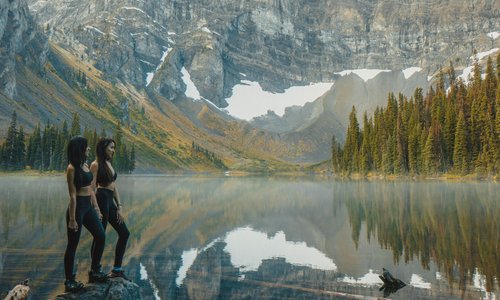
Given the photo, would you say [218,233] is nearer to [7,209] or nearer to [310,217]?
[310,217]

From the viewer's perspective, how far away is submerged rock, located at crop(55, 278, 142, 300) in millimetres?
11133

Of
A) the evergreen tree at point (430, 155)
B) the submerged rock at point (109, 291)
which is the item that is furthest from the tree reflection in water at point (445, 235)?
the evergreen tree at point (430, 155)

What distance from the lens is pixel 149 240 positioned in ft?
72.0

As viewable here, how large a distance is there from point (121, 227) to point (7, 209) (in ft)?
77.8

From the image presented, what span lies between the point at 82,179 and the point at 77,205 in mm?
693

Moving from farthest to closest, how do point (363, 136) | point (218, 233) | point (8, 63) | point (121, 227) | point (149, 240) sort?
point (8, 63) → point (363, 136) → point (218, 233) → point (149, 240) → point (121, 227)

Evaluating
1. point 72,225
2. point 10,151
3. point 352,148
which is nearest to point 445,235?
point 72,225

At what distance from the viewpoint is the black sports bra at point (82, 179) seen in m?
11.8

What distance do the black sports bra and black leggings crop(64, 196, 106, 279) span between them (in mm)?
340

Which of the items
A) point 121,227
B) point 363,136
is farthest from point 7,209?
point 363,136

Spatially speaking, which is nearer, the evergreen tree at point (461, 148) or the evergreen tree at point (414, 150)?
the evergreen tree at point (461, 148)

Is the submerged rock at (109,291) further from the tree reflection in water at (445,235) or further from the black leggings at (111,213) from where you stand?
the tree reflection in water at (445,235)

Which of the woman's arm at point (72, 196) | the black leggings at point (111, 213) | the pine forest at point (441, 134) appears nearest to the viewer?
the woman's arm at point (72, 196)

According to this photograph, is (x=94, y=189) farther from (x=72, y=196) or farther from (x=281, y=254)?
(x=281, y=254)
